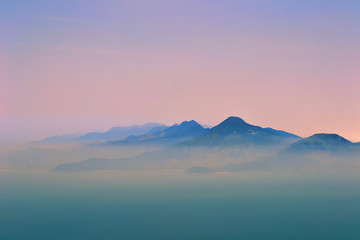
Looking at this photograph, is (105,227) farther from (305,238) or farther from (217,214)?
(305,238)

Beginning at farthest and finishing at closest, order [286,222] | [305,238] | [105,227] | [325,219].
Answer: [325,219] → [286,222] → [105,227] → [305,238]

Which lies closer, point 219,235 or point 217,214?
point 219,235

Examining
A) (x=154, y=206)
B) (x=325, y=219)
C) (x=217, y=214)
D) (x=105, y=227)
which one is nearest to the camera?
(x=105, y=227)

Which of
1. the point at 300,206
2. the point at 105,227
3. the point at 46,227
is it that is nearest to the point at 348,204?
the point at 300,206

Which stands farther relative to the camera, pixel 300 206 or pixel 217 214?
pixel 300 206

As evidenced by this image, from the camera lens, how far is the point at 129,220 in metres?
145

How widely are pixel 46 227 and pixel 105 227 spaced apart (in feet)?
75.9

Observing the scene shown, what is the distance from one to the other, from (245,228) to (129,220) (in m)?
49.9

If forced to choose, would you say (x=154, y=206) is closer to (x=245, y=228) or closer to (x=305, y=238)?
(x=245, y=228)

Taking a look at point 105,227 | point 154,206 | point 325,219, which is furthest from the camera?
point 154,206

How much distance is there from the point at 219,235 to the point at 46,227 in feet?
221

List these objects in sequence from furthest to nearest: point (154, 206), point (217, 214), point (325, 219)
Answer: point (154, 206) < point (217, 214) < point (325, 219)

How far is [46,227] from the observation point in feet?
Result: 427

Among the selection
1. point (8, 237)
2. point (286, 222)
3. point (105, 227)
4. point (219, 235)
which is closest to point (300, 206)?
point (286, 222)
